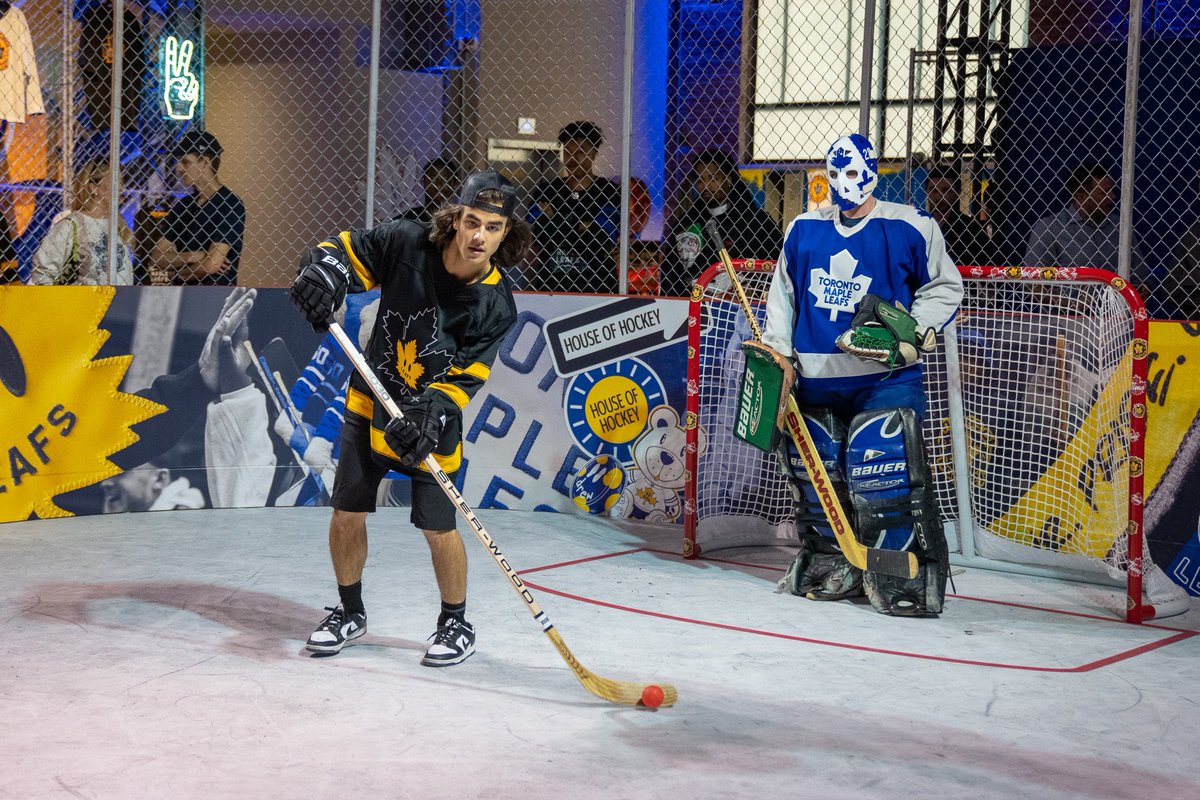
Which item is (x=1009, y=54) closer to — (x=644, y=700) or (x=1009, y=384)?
(x=1009, y=384)

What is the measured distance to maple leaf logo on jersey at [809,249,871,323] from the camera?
16.1 ft

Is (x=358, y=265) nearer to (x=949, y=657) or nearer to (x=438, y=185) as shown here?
(x=949, y=657)

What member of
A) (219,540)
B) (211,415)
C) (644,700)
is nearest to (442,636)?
(644,700)

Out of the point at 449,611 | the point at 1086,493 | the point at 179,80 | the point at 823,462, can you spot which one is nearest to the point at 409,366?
the point at 449,611

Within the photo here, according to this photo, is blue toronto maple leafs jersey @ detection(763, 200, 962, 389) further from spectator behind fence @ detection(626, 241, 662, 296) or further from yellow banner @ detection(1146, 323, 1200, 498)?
spectator behind fence @ detection(626, 241, 662, 296)

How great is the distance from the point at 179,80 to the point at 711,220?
4.84 metres

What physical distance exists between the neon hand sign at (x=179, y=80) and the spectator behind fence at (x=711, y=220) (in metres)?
4.45

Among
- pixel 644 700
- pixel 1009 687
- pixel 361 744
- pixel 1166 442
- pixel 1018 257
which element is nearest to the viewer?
pixel 361 744

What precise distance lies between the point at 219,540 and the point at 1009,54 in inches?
216

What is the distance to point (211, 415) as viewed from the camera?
6559mm

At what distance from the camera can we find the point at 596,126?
6.90 meters

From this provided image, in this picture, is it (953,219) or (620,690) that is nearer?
(620,690)

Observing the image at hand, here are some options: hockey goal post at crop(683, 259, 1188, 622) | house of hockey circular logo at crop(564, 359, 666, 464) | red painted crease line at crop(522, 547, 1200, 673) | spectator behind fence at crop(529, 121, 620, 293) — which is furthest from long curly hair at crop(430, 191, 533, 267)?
spectator behind fence at crop(529, 121, 620, 293)

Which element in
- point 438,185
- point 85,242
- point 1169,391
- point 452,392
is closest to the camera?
point 452,392
